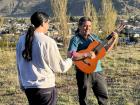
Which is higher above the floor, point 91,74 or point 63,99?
point 91,74

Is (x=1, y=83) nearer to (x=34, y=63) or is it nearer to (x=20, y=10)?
(x=34, y=63)

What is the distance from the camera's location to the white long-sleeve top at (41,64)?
4969mm

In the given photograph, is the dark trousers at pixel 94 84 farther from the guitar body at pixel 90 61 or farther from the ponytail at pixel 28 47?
the ponytail at pixel 28 47

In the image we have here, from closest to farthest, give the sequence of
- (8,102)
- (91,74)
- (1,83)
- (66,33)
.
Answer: (91,74) → (8,102) → (1,83) → (66,33)

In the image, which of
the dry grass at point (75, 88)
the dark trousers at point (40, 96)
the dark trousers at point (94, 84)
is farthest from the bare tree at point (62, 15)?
the dark trousers at point (40, 96)

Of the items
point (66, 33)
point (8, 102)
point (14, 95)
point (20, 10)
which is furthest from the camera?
point (20, 10)

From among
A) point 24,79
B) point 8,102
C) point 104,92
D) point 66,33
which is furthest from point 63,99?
point 66,33

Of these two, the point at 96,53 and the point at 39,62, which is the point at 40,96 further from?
the point at 96,53

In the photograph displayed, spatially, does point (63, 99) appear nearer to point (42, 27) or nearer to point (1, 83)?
point (1, 83)

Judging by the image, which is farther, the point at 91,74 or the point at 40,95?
the point at 91,74

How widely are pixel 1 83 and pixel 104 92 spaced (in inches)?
214

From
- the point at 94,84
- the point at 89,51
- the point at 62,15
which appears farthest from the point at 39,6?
the point at 89,51

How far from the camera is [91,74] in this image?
661 centimetres

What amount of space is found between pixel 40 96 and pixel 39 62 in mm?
380
